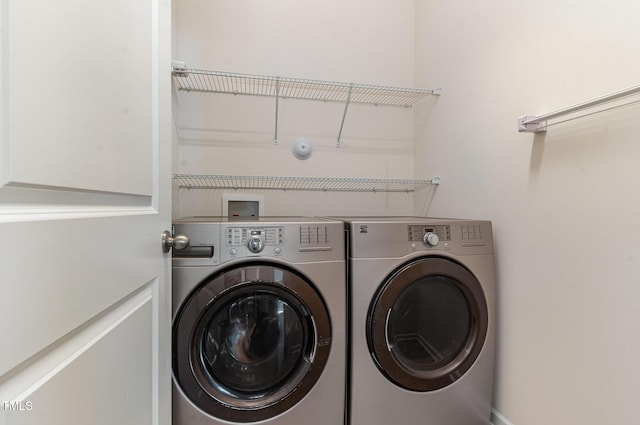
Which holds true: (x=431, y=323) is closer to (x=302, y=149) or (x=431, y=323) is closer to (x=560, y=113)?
(x=560, y=113)

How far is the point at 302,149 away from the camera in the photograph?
191cm

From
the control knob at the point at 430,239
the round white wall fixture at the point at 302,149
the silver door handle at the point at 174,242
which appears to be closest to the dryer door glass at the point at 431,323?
the control knob at the point at 430,239

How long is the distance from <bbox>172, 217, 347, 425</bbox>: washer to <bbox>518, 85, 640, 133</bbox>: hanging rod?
805 millimetres

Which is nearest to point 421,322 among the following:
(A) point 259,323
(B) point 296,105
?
(A) point 259,323

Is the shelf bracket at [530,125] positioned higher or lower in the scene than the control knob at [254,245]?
higher

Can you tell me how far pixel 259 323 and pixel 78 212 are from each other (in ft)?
2.67

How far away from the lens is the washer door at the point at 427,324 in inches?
46.8

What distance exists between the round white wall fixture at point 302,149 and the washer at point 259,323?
84 cm

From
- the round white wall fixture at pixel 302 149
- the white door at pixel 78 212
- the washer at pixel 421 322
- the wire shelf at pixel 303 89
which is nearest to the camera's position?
the white door at pixel 78 212

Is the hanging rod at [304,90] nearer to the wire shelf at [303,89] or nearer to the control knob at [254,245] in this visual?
the wire shelf at [303,89]

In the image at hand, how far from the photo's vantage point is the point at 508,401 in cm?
127

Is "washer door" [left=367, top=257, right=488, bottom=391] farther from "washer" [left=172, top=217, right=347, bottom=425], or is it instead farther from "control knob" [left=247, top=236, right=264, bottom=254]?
"control knob" [left=247, top=236, right=264, bottom=254]

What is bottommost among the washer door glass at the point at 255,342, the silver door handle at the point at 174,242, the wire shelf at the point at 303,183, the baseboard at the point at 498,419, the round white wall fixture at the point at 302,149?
the baseboard at the point at 498,419

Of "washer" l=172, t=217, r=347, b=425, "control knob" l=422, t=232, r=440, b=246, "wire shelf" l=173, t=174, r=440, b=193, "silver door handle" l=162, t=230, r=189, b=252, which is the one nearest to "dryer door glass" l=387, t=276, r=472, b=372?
"control knob" l=422, t=232, r=440, b=246
